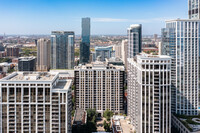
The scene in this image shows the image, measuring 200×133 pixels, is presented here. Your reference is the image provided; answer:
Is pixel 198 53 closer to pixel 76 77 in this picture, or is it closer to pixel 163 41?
pixel 163 41

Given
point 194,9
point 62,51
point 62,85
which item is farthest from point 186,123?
point 62,51

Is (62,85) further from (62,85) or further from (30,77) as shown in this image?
(30,77)

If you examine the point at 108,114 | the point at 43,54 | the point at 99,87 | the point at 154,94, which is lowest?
the point at 108,114

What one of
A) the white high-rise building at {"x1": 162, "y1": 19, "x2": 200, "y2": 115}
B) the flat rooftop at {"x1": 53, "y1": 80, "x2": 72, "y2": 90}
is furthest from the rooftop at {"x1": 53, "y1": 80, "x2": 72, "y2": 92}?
the white high-rise building at {"x1": 162, "y1": 19, "x2": 200, "y2": 115}

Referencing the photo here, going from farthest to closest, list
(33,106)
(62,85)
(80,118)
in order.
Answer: (80,118), (62,85), (33,106)

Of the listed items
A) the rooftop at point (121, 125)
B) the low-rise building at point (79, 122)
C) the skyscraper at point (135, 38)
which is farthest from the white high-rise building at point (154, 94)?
the skyscraper at point (135, 38)

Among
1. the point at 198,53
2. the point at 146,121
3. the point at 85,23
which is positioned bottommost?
the point at 146,121

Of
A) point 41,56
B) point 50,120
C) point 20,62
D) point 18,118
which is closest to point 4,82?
point 18,118

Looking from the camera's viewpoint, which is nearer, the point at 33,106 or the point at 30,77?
the point at 33,106
